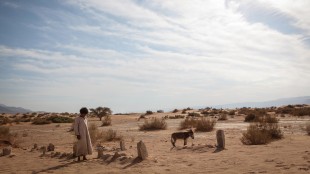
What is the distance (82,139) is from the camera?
39.3ft

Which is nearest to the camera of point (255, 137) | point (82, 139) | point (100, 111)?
point (82, 139)

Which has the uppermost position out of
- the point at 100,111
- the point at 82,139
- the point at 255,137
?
the point at 100,111

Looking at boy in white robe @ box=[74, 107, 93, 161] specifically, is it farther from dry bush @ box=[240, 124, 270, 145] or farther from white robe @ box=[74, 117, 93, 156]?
dry bush @ box=[240, 124, 270, 145]

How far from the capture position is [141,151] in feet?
35.2

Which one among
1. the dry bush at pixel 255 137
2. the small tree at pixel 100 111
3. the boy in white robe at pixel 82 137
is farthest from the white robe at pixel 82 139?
the small tree at pixel 100 111

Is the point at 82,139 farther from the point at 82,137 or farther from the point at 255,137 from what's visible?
the point at 255,137

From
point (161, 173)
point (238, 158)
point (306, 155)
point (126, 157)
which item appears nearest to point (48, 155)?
point (126, 157)

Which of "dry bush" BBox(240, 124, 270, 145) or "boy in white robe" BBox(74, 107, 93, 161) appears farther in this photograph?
"dry bush" BBox(240, 124, 270, 145)

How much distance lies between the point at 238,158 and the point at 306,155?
6.39 ft

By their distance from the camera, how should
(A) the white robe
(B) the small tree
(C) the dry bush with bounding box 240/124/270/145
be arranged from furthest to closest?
(B) the small tree → (C) the dry bush with bounding box 240/124/270/145 → (A) the white robe

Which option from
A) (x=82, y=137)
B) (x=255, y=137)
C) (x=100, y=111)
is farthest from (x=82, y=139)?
(x=100, y=111)

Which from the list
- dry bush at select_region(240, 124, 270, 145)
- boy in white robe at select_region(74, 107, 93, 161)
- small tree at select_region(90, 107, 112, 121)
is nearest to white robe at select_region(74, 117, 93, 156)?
boy in white robe at select_region(74, 107, 93, 161)

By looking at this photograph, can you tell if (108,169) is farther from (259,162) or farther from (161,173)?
(259,162)

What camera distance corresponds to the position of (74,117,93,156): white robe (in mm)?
11844
